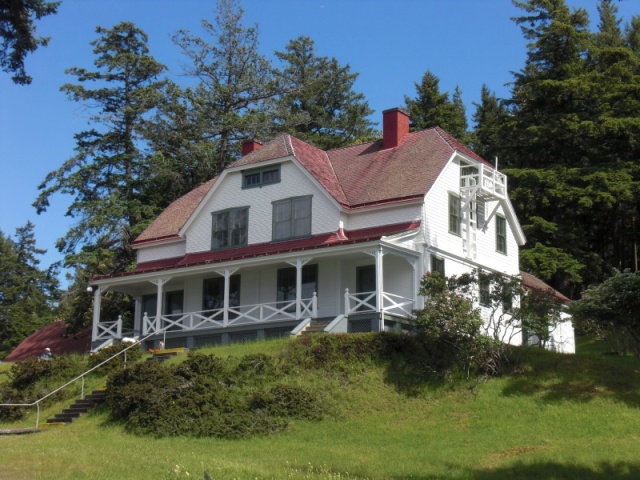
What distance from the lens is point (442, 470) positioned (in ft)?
56.9

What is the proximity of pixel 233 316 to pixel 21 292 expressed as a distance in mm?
34455

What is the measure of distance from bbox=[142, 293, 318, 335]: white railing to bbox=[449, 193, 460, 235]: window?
5622 millimetres

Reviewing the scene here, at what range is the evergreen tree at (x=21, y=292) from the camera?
198ft

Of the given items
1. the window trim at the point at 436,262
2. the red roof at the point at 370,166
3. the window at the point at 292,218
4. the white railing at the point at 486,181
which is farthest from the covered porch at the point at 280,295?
the white railing at the point at 486,181

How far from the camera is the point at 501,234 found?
3612 cm

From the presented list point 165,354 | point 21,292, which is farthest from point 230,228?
point 21,292

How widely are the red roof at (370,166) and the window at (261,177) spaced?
402 millimetres

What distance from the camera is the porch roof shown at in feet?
99.5

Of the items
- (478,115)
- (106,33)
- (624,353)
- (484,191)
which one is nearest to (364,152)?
(484,191)

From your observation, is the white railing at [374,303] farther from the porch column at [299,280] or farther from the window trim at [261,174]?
the window trim at [261,174]

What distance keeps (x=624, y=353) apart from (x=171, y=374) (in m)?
14.9

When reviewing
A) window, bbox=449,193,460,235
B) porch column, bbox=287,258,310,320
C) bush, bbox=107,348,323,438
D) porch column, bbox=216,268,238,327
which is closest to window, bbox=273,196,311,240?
porch column, bbox=216,268,238,327

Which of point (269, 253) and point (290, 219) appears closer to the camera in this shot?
point (269, 253)

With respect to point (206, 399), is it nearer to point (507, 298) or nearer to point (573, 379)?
point (507, 298)
